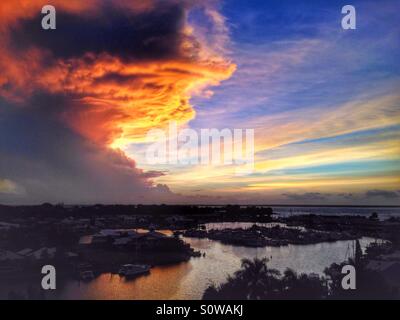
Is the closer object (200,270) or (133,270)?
(133,270)

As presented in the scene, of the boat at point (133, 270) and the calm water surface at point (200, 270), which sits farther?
the boat at point (133, 270)

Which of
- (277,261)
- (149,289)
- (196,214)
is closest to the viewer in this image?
(149,289)

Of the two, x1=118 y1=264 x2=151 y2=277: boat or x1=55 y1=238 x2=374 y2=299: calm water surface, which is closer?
x1=55 y1=238 x2=374 y2=299: calm water surface

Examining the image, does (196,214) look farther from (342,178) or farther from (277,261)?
(342,178)

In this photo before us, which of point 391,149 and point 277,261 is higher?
point 391,149

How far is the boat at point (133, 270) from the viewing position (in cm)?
544

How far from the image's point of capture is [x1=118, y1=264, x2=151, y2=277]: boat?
17.9ft

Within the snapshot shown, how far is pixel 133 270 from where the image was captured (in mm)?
5547
